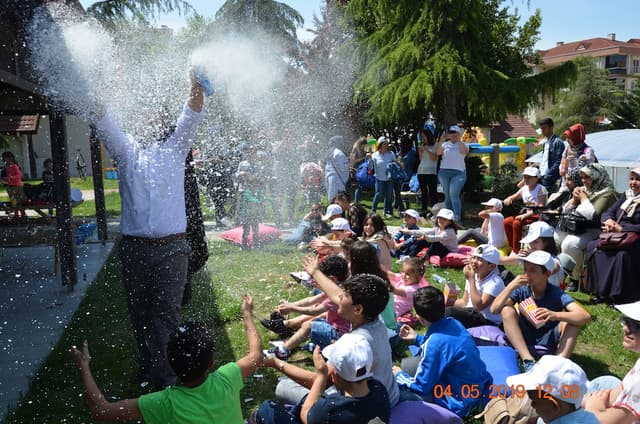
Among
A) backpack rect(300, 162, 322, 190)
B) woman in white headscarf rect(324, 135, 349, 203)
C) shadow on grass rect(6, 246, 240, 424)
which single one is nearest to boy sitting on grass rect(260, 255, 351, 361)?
shadow on grass rect(6, 246, 240, 424)

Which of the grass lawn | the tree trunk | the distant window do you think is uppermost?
the distant window

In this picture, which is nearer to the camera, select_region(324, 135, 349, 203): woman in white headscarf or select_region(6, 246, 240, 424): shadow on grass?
select_region(6, 246, 240, 424): shadow on grass

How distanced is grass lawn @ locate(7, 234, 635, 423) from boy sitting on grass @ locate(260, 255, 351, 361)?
14 centimetres

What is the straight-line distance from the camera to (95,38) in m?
6.13

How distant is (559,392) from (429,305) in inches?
51.9

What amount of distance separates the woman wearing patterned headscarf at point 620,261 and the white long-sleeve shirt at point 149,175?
4.79 meters

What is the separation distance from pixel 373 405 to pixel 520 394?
953mm

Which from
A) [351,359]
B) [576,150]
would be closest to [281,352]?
[351,359]

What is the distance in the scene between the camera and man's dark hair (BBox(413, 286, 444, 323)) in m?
3.77

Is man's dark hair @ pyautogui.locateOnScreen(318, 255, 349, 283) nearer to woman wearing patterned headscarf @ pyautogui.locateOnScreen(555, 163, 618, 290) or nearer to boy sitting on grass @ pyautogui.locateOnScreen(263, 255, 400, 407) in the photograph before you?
boy sitting on grass @ pyautogui.locateOnScreen(263, 255, 400, 407)

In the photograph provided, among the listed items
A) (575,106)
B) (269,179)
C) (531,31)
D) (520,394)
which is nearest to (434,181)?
(269,179)

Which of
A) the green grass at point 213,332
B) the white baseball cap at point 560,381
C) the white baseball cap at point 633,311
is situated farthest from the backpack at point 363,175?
the white baseball cap at point 560,381

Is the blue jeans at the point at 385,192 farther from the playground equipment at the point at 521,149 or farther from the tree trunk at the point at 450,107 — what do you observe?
the playground equipment at the point at 521,149

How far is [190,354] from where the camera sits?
8.30 ft
